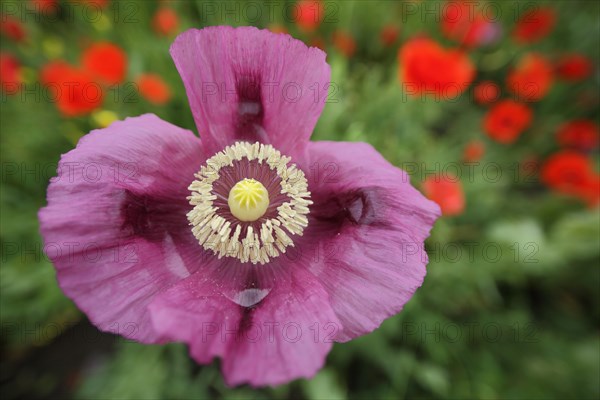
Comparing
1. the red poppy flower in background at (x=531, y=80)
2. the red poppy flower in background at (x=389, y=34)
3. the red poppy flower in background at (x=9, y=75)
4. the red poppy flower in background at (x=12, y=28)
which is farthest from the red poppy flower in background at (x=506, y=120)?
the red poppy flower in background at (x=12, y=28)

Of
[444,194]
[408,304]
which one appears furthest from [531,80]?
[408,304]

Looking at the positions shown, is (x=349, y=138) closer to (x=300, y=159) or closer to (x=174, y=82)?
(x=300, y=159)

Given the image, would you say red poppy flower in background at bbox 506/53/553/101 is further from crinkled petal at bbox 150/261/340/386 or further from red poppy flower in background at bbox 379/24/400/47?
crinkled petal at bbox 150/261/340/386

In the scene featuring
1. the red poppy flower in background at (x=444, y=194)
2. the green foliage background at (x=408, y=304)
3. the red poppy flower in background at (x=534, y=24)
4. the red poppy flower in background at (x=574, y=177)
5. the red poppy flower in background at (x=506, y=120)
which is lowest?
the green foliage background at (x=408, y=304)

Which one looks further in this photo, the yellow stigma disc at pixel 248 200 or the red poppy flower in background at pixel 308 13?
the red poppy flower in background at pixel 308 13

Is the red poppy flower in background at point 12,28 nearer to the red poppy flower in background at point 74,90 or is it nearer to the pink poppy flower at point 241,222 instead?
the red poppy flower in background at point 74,90

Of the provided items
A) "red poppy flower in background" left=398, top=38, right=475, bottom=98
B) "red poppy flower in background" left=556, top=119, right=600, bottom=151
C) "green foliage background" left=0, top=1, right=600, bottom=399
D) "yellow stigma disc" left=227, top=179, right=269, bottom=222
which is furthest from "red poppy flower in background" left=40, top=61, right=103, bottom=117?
"red poppy flower in background" left=556, top=119, right=600, bottom=151

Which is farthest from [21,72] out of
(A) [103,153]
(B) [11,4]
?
(A) [103,153]
